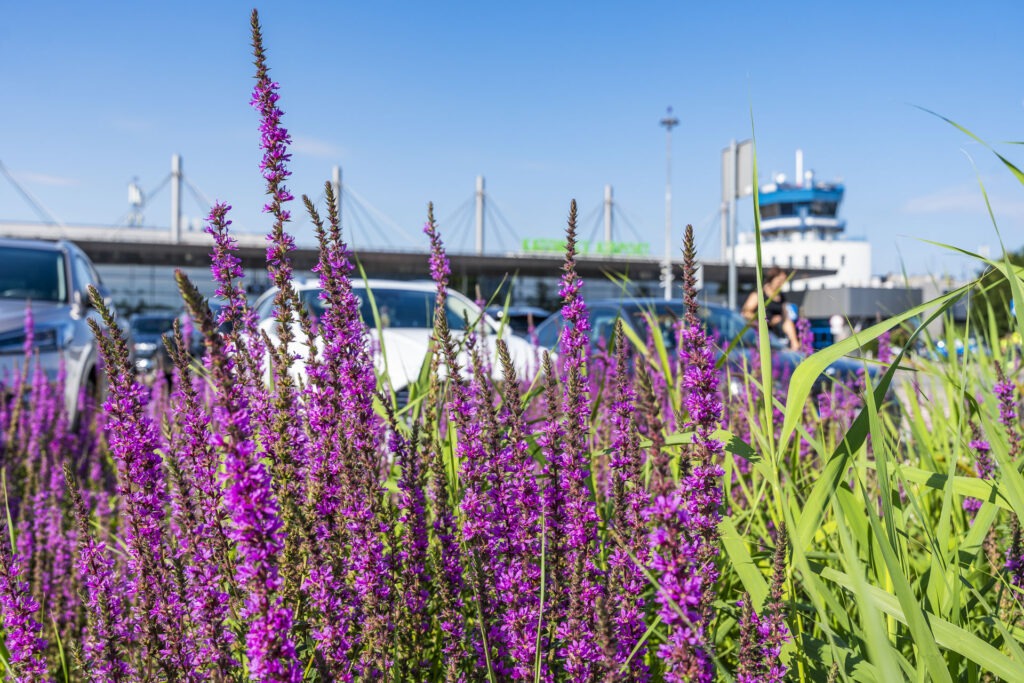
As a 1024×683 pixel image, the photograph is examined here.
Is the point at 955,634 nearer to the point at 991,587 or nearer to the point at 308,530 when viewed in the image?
the point at 991,587

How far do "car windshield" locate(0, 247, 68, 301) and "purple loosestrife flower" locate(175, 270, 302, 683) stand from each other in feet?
23.7

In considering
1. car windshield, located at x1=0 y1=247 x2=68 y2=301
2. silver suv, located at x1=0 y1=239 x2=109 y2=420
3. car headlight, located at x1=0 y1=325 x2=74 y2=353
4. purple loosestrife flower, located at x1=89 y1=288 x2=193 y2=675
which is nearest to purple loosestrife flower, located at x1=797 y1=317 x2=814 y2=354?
purple loosestrife flower, located at x1=89 y1=288 x2=193 y2=675

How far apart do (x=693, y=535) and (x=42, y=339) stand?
270 inches

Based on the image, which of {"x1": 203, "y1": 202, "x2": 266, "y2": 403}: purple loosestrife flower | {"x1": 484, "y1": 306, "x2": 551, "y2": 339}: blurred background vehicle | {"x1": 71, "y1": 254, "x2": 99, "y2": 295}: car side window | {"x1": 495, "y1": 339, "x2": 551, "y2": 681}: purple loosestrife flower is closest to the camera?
{"x1": 495, "y1": 339, "x2": 551, "y2": 681}: purple loosestrife flower

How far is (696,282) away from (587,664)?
0.64 meters

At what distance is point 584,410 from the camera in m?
1.51

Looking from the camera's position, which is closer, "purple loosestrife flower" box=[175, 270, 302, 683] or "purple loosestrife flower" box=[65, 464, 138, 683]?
"purple loosestrife flower" box=[175, 270, 302, 683]

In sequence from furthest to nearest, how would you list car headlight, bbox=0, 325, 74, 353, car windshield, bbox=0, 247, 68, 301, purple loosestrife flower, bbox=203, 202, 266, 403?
car windshield, bbox=0, 247, 68, 301
car headlight, bbox=0, 325, 74, 353
purple loosestrife flower, bbox=203, 202, 266, 403

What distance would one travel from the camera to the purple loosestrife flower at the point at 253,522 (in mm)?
917

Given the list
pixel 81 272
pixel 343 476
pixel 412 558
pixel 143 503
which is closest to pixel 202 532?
pixel 143 503

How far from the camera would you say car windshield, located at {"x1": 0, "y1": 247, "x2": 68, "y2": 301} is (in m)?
7.27

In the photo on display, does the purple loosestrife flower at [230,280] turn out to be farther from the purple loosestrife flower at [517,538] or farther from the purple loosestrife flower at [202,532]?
the purple loosestrife flower at [517,538]

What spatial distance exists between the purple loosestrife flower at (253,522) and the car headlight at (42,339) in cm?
629

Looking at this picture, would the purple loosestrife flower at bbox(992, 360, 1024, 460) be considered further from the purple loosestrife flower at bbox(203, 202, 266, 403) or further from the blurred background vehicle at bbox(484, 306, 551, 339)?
the purple loosestrife flower at bbox(203, 202, 266, 403)
